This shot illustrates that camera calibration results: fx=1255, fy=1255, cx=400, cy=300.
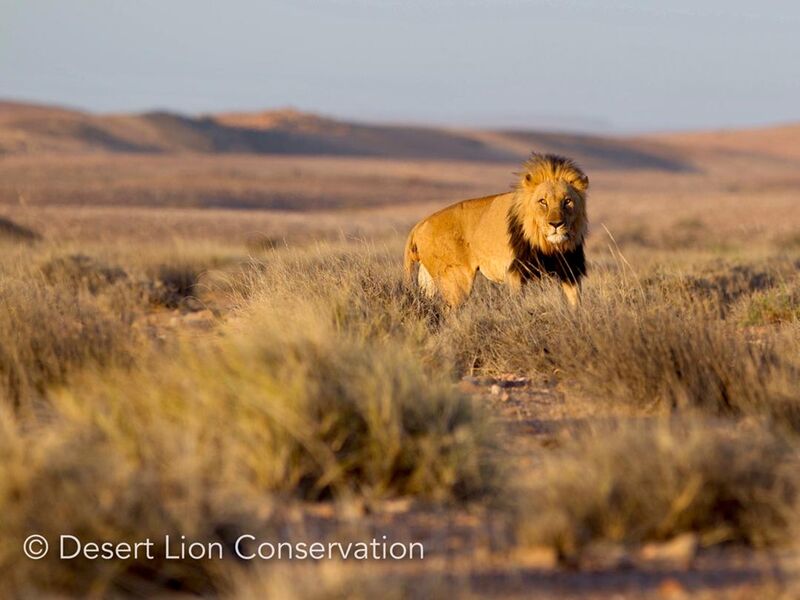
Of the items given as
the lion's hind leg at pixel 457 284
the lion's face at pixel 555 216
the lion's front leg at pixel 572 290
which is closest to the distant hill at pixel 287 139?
the lion's hind leg at pixel 457 284

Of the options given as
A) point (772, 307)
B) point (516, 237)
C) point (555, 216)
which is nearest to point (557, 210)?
point (555, 216)

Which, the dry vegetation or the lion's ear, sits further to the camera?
the lion's ear

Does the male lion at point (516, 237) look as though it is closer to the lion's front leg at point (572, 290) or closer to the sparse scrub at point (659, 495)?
the lion's front leg at point (572, 290)

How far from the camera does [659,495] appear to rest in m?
5.33

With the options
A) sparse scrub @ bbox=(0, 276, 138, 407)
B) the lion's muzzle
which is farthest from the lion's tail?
sparse scrub @ bbox=(0, 276, 138, 407)

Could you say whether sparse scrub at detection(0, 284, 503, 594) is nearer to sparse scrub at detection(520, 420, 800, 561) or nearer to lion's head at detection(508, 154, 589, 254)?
Answer: sparse scrub at detection(520, 420, 800, 561)

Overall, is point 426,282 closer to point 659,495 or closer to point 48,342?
point 48,342

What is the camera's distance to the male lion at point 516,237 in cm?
1102

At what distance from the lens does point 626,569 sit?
495 centimetres

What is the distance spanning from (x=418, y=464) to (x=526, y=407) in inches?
91.3

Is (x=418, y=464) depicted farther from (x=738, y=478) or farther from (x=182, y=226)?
(x=182, y=226)

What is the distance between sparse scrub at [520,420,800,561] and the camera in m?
5.19

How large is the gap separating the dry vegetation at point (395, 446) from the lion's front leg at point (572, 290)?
0.73m

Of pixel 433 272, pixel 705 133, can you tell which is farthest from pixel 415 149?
pixel 433 272
